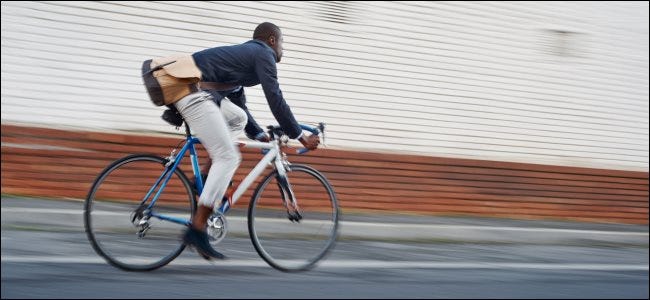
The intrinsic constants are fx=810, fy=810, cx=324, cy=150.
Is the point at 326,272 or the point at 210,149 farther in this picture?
the point at 326,272

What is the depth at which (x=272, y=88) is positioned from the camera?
5.07m

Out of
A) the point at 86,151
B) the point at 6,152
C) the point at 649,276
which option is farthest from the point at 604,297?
the point at 6,152

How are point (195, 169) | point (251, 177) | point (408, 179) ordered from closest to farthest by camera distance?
1. point (195, 169)
2. point (251, 177)
3. point (408, 179)

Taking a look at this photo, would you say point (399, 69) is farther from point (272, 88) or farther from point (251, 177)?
point (272, 88)

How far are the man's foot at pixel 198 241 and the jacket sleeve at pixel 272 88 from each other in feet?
2.87

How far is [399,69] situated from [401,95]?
321 millimetres

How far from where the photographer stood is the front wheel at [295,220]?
544 cm

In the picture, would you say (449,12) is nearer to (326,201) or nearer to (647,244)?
(647,244)

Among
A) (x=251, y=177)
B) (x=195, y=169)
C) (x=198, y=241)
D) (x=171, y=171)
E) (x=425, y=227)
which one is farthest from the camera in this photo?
(x=425, y=227)

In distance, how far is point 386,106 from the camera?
9.94m

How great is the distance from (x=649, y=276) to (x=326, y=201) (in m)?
2.83

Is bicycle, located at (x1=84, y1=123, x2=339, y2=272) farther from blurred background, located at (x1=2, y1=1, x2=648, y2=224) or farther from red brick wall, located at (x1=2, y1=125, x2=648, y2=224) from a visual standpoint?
blurred background, located at (x1=2, y1=1, x2=648, y2=224)

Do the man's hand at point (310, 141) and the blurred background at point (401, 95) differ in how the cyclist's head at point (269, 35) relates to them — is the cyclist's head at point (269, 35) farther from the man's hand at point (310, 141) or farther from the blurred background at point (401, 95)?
the blurred background at point (401, 95)

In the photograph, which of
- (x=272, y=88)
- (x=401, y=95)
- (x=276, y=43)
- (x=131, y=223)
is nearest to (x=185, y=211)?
(x=131, y=223)
